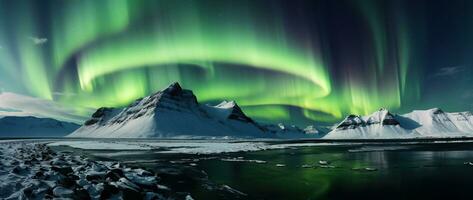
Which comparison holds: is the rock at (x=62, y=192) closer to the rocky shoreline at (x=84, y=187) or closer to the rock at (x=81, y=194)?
the rocky shoreline at (x=84, y=187)

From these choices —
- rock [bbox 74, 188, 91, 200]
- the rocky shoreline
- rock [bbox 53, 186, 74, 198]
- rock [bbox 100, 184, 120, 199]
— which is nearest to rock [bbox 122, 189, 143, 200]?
the rocky shoreline

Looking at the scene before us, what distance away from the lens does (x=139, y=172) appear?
105 ft

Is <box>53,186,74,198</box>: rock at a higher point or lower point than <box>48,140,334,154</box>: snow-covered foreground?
lower

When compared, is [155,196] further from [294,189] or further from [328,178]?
[328,178]

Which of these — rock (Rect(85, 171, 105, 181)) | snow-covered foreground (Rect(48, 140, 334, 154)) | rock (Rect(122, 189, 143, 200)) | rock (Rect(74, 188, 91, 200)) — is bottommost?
rock (Rect(122, 189, 143, 200))

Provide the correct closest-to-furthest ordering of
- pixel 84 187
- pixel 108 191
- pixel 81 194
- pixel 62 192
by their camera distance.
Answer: pixel 62 192, pixel 81 194, pixel 108 191, pixel 84 187

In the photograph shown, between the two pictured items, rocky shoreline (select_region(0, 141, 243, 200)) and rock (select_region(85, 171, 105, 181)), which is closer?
rocky shoreline (select_region(0, 141, 243, 200))

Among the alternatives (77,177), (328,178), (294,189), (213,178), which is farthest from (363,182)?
(77,177)

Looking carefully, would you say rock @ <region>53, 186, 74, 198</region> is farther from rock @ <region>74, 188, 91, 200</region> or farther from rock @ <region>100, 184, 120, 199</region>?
rock @ <region>100, 184, 120, 199</region>

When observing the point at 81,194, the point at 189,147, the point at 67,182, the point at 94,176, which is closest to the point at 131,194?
the point at 81,194

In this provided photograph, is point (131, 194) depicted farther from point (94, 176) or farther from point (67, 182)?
point (94, 176)

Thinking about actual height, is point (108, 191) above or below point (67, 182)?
below

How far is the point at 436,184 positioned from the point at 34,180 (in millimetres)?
25979

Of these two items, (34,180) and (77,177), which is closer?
(34,180)
